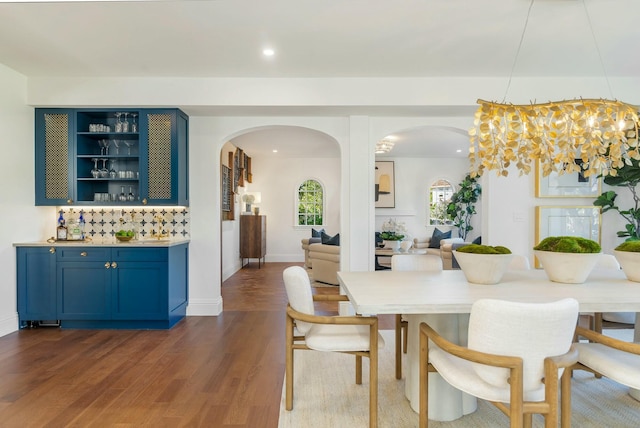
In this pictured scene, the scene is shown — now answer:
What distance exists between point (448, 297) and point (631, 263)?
1335 millimetres

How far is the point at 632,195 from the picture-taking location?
453 centimetres

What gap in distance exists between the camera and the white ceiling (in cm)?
267

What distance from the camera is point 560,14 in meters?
2.71

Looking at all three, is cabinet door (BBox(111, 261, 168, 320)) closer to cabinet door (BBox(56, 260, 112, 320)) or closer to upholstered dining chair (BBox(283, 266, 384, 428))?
cabinet door (BBox(56, 260, 112, 320))

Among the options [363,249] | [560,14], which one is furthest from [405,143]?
[560,14]

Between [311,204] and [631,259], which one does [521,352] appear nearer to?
[631,259]

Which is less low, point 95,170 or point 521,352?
point 95,170

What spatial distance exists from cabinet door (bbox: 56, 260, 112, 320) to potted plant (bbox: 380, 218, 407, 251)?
4857 mm

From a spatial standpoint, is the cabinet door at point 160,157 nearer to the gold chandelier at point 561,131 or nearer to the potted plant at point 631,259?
the gold chandelier at point 561,131

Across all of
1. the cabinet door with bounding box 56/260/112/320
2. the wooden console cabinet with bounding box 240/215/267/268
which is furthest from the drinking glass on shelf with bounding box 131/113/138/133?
the wooden console cabinet with bounding box 240/215/267/268

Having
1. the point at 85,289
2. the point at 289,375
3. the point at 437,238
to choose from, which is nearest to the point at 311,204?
the point at 437,238

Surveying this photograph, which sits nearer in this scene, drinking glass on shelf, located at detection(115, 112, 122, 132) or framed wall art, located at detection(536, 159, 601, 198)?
drinking glass on shelf, located at detection(115, 112, 122, 132)

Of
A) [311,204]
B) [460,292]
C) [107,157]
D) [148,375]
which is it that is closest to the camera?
[460,292]

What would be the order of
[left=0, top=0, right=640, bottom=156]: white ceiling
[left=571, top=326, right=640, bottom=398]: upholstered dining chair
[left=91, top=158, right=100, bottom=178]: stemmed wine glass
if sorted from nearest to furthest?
1. [left=571, top=326, right=640, bottom=398]: upholstered dining chair
2. [left=0, top=0, right=640, bottom=156]: white ceiling
3. [left=91, top=158, right=100, bottom=178]: stemmed wine glass
